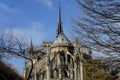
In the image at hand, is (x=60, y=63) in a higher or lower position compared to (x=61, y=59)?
lower

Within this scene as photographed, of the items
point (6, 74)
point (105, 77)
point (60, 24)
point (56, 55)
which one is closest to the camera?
point (6, 74)

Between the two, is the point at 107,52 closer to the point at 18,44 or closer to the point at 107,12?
the point at 107,12

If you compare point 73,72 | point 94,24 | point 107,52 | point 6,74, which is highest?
point 94,24

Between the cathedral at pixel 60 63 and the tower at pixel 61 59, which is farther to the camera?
the tower at pixel 61 59

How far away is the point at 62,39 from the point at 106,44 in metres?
69.1

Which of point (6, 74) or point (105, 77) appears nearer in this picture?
point (6, 74)

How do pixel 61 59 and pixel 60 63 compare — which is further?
pixel 61 59

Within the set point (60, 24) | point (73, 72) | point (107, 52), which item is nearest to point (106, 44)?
point (107, 52)

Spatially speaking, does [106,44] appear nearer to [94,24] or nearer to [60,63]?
[94,24]

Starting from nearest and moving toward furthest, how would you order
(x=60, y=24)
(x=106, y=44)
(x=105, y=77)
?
(x=106, y=44), (x=105, y=77), (x=60, y=24)

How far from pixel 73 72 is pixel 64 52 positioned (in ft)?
28.6

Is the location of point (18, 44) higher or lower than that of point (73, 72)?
higher

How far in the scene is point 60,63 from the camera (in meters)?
73.7

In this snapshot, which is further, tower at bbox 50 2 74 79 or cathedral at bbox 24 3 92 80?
tower at bbox 50 2 74 79
